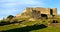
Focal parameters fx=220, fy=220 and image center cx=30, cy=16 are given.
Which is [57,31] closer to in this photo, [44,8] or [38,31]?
[38,31]

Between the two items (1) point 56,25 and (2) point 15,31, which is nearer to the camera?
(2) point 15,31

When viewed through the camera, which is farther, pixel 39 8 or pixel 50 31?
pixel 39 8

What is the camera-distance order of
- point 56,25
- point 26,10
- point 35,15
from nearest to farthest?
point 56,25, point 35,15, point 26,10

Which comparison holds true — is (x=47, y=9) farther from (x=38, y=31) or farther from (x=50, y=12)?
(x=38, y=31)

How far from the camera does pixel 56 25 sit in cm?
4525

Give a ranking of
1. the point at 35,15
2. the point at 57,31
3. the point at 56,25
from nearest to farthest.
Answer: the point at 57,31 < the point at 56,25 < the point at 35,15

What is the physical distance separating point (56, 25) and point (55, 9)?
58958 mm

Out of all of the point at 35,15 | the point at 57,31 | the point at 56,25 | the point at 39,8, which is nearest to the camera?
the point at 57,31

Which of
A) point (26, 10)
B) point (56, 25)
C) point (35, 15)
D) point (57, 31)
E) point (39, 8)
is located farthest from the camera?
point (39, 8)

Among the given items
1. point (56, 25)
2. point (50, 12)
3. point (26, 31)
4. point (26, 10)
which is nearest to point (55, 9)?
point (50, 12)

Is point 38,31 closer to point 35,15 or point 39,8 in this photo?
point 35,15

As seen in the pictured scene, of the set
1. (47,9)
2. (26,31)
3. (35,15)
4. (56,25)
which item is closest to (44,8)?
(47,9)

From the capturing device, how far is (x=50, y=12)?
103438 millimetres

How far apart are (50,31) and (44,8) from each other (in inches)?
2609
